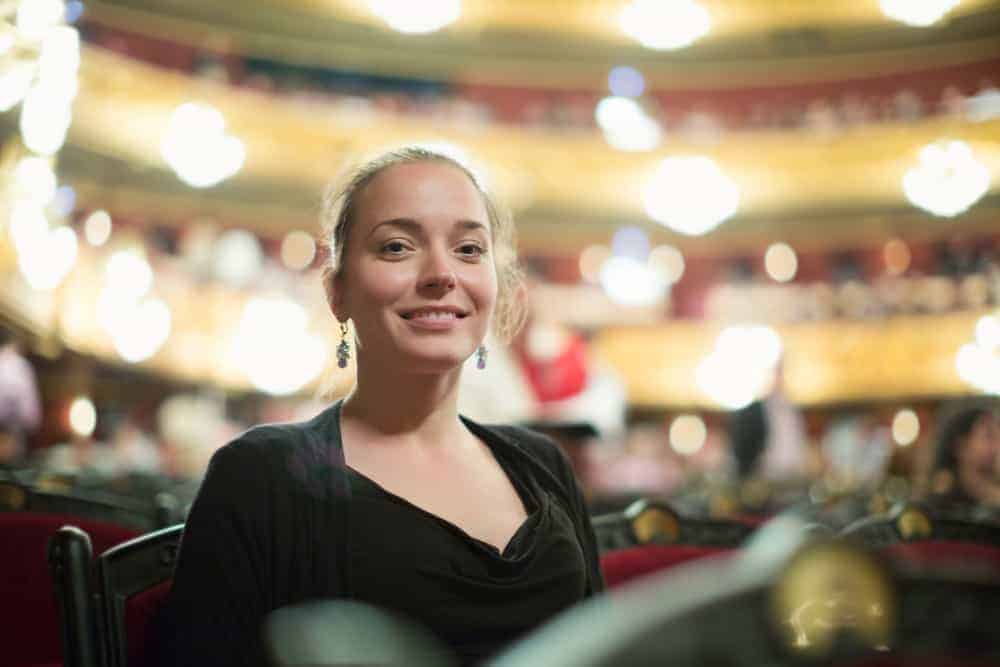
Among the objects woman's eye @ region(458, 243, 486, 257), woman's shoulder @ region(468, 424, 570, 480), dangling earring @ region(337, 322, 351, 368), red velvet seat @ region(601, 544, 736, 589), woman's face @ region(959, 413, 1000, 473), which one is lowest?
red velvet seat @ region(601, 544, 736, 589)

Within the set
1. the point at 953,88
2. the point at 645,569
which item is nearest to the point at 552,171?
the point at 953,88

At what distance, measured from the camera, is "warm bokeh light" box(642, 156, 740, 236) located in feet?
48.3

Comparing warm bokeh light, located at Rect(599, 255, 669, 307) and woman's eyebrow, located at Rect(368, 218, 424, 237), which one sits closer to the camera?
woman's eyebrow, located at Rect(368, 218, 424, 237)

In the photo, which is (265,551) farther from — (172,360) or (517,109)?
(517,109)

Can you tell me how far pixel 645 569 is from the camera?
2.14 metres

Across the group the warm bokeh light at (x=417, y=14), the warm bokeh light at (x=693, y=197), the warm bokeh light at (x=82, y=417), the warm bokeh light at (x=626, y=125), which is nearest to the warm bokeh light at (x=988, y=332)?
the warm bokeh light at (x=693, y=197)

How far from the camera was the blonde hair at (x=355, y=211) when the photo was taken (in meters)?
1.66

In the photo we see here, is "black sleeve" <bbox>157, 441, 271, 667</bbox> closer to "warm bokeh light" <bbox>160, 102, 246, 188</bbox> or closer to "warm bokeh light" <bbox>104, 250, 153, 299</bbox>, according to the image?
"warm bokeh light" <bbox>104, 250, 153, 299</bbox>

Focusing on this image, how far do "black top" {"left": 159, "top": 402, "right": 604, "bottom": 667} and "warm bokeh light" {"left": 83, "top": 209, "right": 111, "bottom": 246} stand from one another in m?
12.3

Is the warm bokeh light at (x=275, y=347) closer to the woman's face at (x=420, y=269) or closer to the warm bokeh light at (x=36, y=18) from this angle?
the warm bokeh light at (x=36, y=18)

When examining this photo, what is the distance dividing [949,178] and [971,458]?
9.78 metres

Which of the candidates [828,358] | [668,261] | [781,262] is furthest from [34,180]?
[781,262]

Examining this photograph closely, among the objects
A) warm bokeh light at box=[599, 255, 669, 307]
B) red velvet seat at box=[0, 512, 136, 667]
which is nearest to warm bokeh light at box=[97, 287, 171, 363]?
warm bokeh light at box=[599, 255, 669, 307]

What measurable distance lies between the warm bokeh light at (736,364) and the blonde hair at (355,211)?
1488cm
